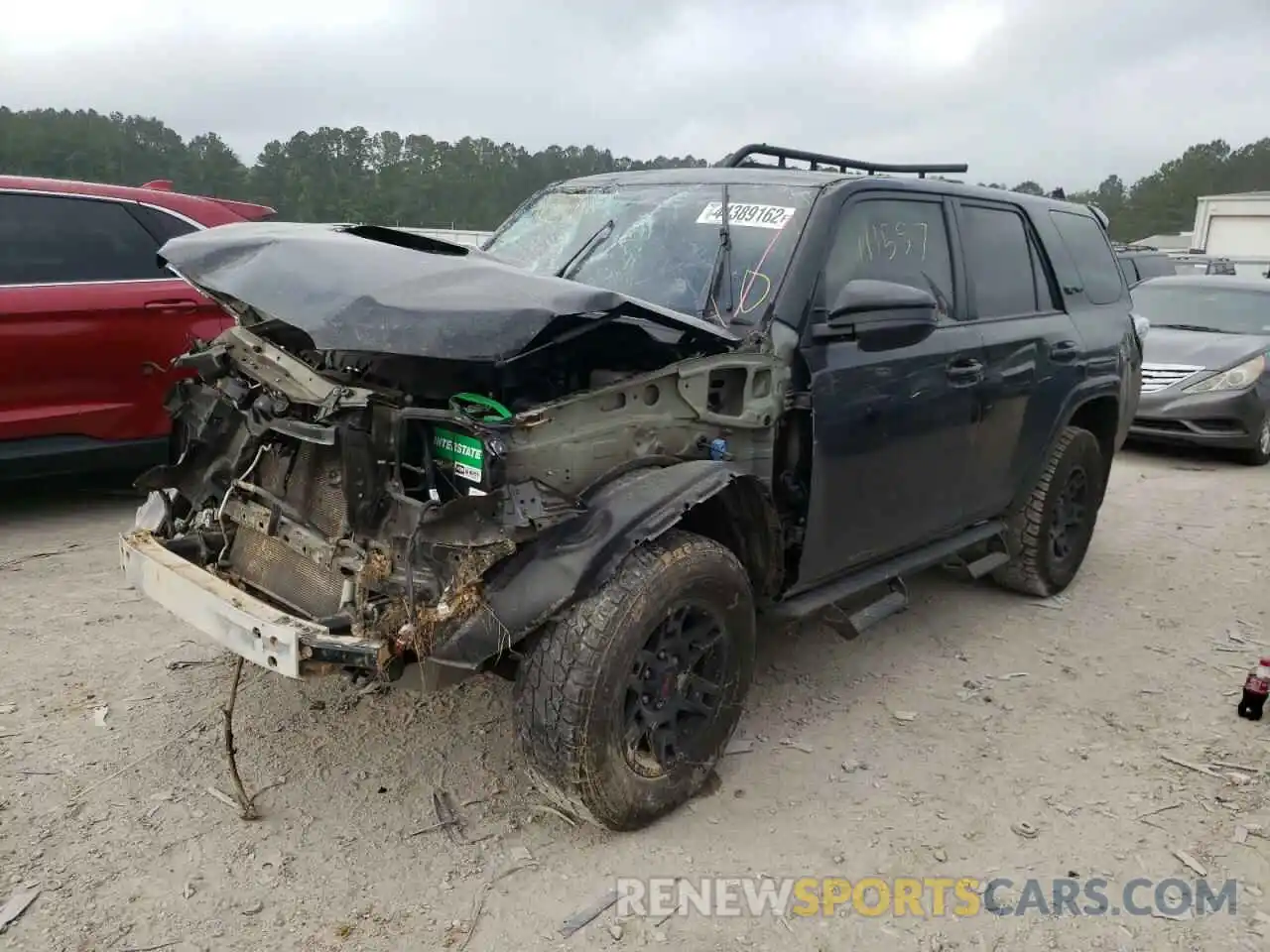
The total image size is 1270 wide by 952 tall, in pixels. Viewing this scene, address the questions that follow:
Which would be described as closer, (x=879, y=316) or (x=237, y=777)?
(x=237, y=777)

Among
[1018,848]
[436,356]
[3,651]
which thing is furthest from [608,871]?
[3,651]

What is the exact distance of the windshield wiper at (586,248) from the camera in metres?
3.86

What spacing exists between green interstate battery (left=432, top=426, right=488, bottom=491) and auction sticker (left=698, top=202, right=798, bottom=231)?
4.90 feet

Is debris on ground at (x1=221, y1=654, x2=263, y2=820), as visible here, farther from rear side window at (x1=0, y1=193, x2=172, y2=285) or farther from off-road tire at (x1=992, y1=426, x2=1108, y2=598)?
off-road tire at (x1=992, y1=426, x2=1108, y2=598)

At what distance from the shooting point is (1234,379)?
8.84 meters

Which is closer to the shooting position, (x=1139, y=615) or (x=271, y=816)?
(x=271, y=816)

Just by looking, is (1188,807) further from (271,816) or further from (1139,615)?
(271,816)

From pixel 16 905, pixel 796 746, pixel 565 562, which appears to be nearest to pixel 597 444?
pixel 565 562

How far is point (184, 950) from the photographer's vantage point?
7.92ft

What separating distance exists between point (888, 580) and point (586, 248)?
1.78 m

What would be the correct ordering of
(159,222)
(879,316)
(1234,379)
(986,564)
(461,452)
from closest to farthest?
1. (461,452)
2. (879,316)
3. (986,564)
4. (159,222)
5. (1234,379)

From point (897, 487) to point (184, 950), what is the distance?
109 inches

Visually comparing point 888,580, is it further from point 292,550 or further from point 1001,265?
point 292,550

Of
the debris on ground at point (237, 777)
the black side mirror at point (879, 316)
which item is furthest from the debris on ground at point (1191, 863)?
the debris on ground at point (237, 777)
